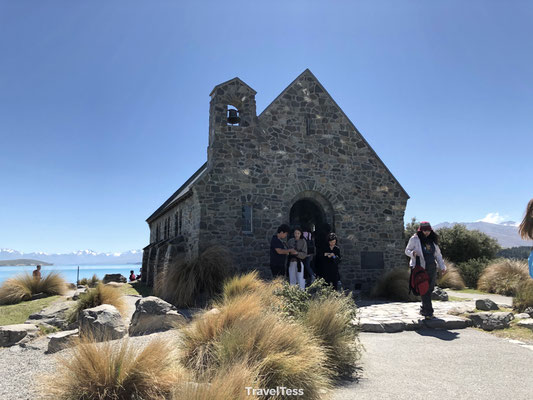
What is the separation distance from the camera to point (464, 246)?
21.7 m

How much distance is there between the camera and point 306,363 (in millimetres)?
4117

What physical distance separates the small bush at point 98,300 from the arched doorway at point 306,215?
8.26 meters

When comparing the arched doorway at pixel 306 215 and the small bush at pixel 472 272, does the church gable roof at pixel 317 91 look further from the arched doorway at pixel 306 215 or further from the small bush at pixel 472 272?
the small bush at pixel 472 272

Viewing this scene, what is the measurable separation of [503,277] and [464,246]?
793 cm

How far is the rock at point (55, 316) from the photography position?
362 inches

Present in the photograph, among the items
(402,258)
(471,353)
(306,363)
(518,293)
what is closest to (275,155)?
(402,258)

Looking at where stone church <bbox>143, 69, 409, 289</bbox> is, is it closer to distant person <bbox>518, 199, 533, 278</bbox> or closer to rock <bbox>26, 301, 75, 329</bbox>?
rock <bbox>26, 301, 75, 329</bbox>

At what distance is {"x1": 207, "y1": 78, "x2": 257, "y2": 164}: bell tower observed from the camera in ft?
44.4

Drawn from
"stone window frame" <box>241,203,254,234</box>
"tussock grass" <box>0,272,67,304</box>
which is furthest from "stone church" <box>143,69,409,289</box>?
"tussock grass" <box>0,272,67,304</box>

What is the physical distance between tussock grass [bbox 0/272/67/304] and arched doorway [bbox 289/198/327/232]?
1069 centimetres

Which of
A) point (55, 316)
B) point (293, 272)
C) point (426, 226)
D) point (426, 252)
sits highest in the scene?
point (426, 226)

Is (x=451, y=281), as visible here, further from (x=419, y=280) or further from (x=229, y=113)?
(x=229, y=113)

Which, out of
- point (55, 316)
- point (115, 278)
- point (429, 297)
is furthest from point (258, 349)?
point (115, 278)

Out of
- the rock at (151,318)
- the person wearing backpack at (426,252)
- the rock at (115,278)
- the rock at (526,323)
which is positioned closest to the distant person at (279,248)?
the person wearing backpack at (426,252)
